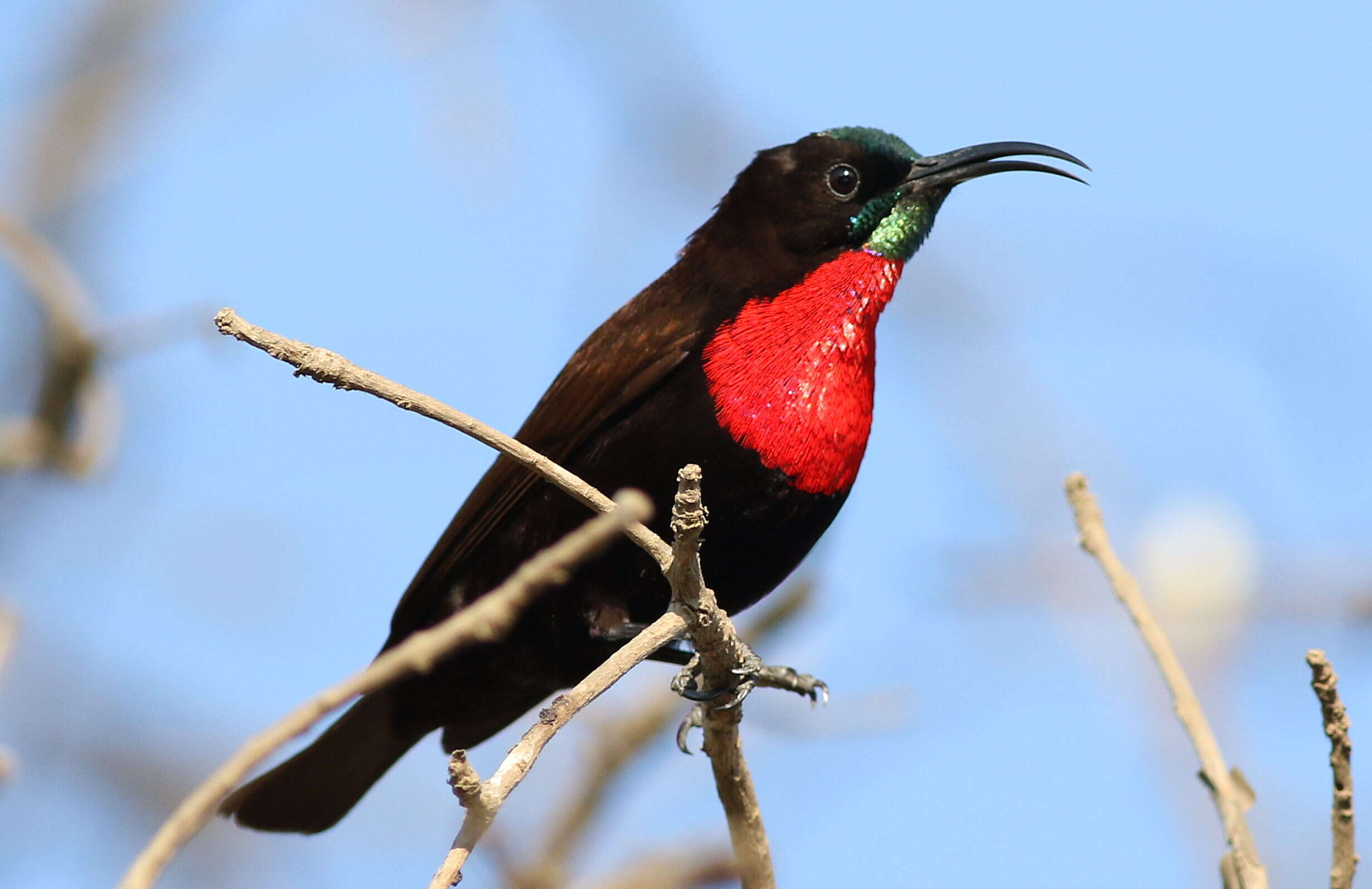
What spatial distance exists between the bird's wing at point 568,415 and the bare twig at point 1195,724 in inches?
52.1

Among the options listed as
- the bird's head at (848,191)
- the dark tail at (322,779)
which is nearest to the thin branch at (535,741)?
the bird's head at (848,191)

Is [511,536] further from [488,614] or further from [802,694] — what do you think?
[488,614]

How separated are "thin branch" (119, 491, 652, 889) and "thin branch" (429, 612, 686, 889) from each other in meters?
0.22

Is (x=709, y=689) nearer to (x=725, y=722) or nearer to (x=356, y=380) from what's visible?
(x=725, y=722)

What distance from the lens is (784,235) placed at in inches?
164

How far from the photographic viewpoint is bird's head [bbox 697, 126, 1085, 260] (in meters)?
4.18

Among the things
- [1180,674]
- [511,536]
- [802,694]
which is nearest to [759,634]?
[802,694]

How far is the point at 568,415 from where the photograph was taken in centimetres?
397

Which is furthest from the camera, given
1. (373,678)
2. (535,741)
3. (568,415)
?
(568,415)

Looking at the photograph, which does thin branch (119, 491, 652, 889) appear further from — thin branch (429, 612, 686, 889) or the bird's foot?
the bird's foot

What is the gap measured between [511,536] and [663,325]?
2.13 ft

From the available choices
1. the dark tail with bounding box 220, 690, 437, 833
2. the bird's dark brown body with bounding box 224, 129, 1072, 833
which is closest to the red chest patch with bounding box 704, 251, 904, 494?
the bird's dark brown body with bounding box 224, 129, 1072, 833

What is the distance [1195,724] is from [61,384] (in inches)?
108

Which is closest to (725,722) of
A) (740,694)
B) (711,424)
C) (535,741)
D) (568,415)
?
(740,694)
